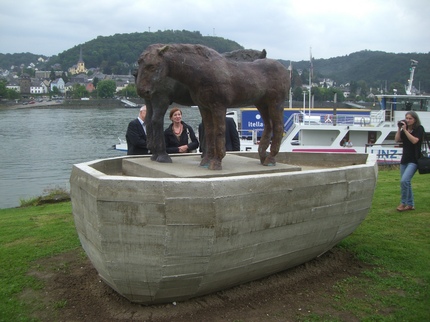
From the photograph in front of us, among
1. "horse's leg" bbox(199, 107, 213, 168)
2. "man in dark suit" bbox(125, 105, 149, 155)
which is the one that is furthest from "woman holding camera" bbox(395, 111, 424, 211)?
"man in dark suit" bbox(125, 105, 149, 155)

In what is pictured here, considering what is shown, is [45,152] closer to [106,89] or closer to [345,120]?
[345,120]

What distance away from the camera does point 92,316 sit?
432 cm

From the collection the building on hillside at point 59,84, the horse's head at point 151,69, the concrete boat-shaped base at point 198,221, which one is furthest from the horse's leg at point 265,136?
the building on hillside at point 59,84

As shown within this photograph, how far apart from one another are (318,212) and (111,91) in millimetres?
92171

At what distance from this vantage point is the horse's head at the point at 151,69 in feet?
14.6

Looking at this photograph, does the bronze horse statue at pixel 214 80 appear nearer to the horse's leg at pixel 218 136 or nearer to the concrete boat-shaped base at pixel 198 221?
the horse's leg at pixel 218 136

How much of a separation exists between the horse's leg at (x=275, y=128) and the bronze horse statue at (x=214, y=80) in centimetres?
1

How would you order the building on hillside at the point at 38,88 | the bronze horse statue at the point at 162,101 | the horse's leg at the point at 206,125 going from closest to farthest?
the horse's leg at the point at 206,125
the bronze horse statue at the point at 162,101
the building on hillside at the point at 38,88

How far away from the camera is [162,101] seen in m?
5.17

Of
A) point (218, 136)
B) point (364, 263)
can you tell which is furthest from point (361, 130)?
point (218, 136)

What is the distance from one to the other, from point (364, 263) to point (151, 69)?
3.73 m

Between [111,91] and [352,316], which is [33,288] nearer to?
[352,316]

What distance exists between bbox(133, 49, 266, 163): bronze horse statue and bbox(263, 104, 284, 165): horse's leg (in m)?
0.74

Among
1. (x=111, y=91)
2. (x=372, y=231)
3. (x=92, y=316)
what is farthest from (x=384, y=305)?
(x=111, y=91)
